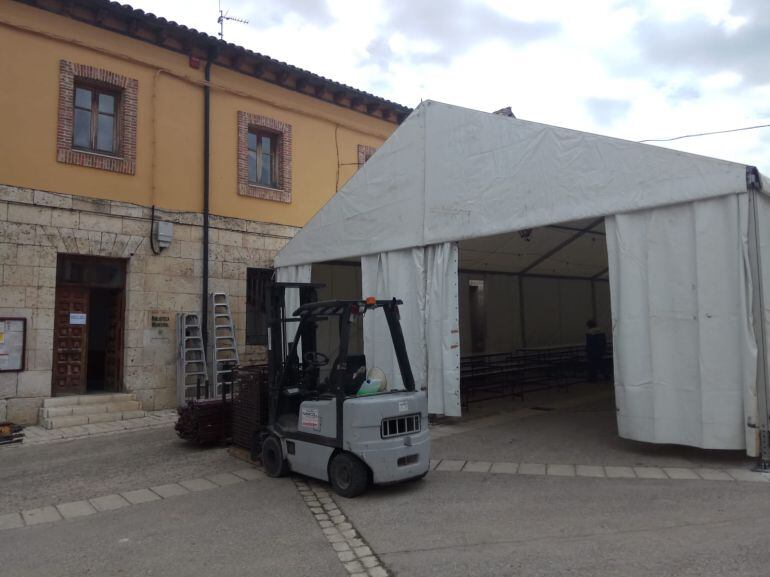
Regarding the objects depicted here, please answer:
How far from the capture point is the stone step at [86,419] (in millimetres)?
9555

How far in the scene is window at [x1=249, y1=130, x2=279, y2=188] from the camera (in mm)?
13781

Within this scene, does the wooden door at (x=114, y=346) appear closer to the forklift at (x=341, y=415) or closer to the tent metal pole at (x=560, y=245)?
the forklift at (x=341, y=415)

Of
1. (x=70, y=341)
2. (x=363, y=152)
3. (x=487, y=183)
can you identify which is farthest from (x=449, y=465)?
(x=363, y=152)

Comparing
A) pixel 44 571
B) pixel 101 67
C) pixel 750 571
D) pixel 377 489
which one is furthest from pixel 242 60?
pixel 750 571

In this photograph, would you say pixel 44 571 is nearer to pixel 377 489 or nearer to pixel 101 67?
pixel 377 489

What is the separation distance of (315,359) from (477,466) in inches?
92.6

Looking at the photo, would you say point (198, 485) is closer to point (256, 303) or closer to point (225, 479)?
point (225, 479)

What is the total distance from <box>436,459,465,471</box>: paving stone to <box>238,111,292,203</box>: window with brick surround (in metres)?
8.54

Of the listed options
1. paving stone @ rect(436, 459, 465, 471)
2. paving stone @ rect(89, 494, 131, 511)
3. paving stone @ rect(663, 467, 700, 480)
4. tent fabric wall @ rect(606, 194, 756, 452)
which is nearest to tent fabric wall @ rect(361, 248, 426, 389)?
paving stone @ rect(436, 459, 465, 471)

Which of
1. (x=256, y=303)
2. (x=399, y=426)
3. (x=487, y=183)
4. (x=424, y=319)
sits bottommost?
(x=399, y=426)

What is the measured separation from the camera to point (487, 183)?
27.2ft

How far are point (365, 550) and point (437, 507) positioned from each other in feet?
3.74

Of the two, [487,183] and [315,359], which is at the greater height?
[487,183]

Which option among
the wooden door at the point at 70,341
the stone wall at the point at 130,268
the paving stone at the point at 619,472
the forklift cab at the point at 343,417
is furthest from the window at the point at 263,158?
the paving stone at the point at 619,472
